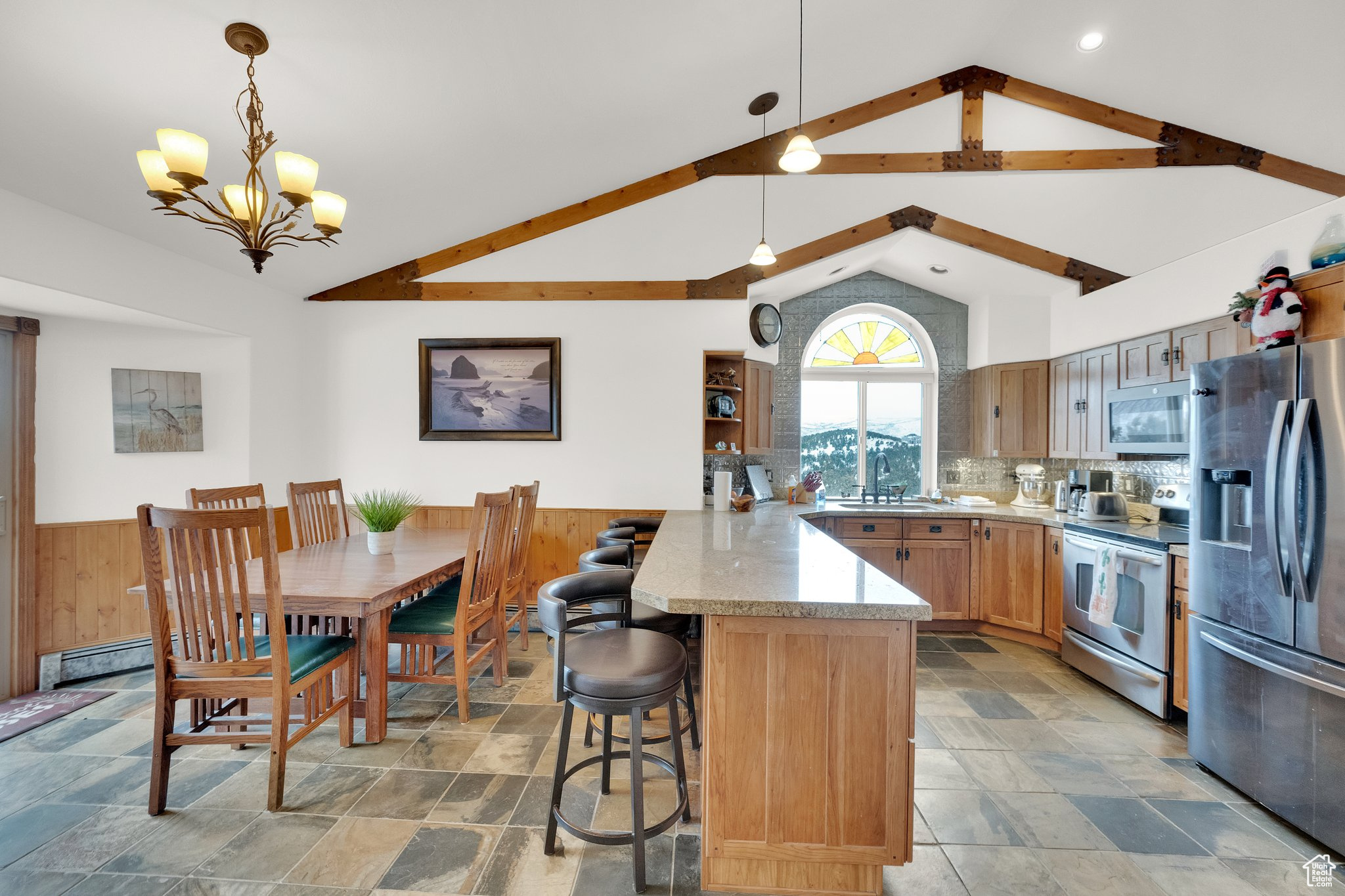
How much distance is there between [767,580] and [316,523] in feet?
9.46

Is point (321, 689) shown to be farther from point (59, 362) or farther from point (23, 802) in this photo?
point (59, 362)

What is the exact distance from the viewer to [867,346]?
16.4 feet

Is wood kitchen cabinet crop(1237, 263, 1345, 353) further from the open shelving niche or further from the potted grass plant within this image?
the potted grass plant

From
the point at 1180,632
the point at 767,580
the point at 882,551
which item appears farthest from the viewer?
the point at 882,551

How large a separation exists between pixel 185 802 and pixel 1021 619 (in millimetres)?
4492

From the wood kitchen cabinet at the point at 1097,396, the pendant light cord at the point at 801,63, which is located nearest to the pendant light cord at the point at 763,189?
the pendant light cord at the point at 801,63

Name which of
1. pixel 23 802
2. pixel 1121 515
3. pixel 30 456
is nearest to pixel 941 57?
pixel 1121 515

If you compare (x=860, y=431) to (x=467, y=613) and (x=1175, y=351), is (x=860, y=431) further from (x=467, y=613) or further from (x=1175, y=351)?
(x=467, y=613)

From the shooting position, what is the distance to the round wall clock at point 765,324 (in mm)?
4402

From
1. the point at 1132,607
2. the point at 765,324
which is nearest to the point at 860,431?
the point at 765,324

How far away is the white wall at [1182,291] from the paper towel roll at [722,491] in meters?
2.61

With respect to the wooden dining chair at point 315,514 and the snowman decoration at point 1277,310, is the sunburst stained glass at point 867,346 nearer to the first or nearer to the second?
the snowman decoration at point 1277,310

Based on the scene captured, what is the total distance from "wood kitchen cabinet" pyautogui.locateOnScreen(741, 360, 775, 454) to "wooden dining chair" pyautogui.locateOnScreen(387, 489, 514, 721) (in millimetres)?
1973

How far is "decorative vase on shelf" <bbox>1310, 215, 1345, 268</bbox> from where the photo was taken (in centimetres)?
207
